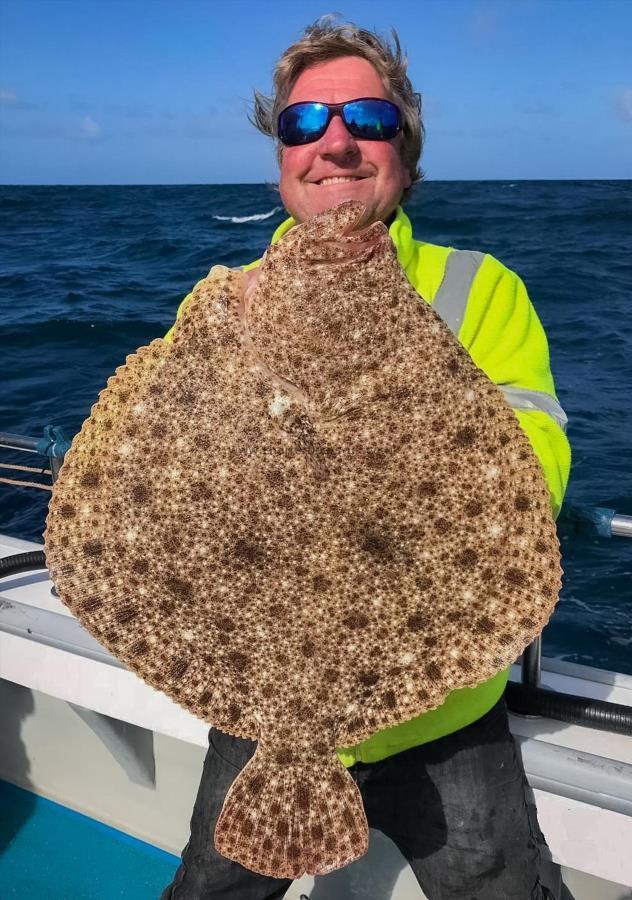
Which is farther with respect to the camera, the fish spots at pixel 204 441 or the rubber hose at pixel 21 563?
the rubber hose at pixel 21 563

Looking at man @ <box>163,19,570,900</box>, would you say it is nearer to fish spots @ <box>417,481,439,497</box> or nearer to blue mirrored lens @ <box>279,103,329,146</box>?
blue mirrored lens @ <box>279,103,329,146</box>

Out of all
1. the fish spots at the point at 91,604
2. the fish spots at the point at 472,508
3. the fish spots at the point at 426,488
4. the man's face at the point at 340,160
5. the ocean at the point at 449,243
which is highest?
the man's face at the point at 340,160

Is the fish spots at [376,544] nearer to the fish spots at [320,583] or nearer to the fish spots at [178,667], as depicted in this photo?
the fish spots at [320,583]

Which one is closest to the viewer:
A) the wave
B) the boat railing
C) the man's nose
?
the man's nose

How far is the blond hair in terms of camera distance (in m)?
2.62

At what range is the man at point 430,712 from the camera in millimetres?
2258

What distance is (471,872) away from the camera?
89.6 inches

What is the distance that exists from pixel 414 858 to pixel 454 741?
44cm

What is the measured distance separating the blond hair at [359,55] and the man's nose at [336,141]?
32cm

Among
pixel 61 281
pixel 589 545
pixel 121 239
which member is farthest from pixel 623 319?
pixel 121 239

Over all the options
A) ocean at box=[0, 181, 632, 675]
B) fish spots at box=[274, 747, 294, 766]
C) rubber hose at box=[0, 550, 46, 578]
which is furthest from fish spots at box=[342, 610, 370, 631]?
rubber hose at box=[0, 550, 46, 578]

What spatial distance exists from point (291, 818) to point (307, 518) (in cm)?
77

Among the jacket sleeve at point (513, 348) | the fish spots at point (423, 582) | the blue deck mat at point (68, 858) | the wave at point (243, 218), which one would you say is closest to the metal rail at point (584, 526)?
the jacket sleeve at point (513, 348)

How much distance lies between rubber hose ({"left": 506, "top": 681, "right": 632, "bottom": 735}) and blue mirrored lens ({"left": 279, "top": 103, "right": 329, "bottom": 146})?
2.20m
